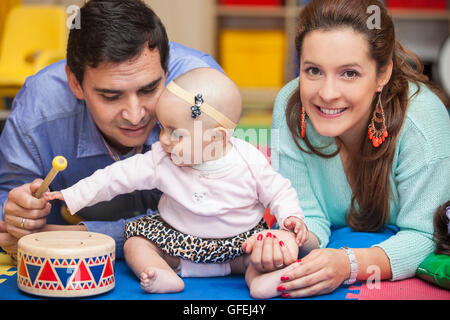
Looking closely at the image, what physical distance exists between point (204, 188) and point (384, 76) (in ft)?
1.72

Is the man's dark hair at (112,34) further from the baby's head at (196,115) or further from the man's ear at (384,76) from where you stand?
the man's ear at (384,76)

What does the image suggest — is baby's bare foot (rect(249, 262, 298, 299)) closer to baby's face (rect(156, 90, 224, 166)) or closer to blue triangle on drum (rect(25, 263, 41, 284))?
baby's face (rect(156, 90, 224, 166))

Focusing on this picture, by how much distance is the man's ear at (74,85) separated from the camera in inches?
59.9

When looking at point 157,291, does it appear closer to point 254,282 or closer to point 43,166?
point 254,282

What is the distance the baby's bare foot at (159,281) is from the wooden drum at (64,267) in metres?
0.08

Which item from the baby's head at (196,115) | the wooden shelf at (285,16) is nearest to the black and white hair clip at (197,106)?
the baby's head at (196,115)

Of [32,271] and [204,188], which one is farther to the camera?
[204,188]

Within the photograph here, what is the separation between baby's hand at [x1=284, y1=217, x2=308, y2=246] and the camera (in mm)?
1250

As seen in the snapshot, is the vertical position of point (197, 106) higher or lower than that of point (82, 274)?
higher

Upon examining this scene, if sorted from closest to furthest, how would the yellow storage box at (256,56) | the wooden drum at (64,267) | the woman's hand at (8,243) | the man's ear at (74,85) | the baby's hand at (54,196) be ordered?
1. the wooden drum at (64,267)
2. the baby's hand at (54,196)
3. the woman's hand at (8,243)
4. the man's ear at (74,85)
5. the yellow storage box at (256,56)

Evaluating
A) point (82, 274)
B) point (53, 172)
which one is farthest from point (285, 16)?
point (82, 274)

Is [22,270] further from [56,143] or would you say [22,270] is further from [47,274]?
[56,143]

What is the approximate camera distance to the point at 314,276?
1228 mm

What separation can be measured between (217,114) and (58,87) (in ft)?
1.93
